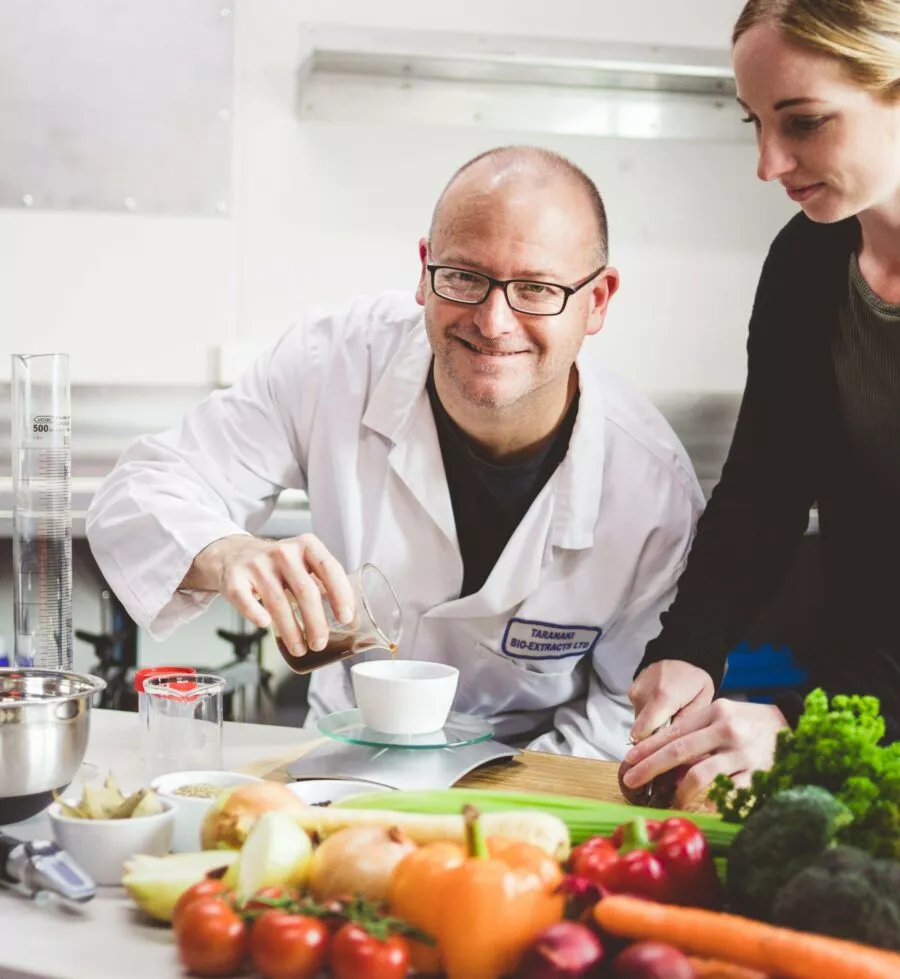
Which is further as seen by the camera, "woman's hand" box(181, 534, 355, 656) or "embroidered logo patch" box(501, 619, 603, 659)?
"embroidered logo patch" box(501, 619, 603, 659)

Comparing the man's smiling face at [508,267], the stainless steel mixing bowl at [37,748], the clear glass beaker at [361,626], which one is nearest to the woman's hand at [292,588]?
the clear glass beaker at [361,626]

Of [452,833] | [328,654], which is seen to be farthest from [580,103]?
[452,833]

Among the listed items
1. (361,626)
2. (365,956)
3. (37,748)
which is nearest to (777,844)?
(365,956)

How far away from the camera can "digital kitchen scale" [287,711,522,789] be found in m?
1.26

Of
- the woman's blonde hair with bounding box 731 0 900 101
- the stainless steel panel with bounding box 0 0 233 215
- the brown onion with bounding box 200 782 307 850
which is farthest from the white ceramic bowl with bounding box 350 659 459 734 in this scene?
the stainless steel panel with bounding box 0 0 233 215

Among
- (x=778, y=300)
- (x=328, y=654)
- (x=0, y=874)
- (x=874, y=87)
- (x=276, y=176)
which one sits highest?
(x=276, y=176)

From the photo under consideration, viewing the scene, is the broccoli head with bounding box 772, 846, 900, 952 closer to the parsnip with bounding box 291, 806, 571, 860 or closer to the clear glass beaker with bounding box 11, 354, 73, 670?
the parsnip with bounding box 291, 806, 571, 860

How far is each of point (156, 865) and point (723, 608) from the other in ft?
2.78

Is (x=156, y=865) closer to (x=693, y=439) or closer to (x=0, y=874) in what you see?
(x=0, y=874)

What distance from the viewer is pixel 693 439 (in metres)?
3.10

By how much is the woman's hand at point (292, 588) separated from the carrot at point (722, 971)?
0.54 metres

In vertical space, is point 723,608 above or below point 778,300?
below

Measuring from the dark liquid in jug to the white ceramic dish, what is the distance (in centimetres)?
14

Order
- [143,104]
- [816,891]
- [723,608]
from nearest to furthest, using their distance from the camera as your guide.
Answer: [816,891], [723,608], [143,104]
